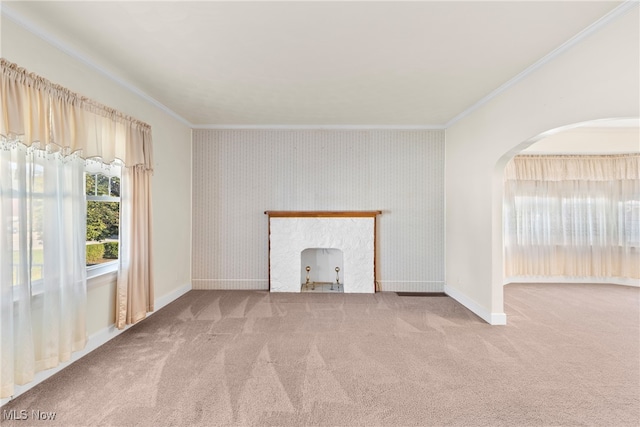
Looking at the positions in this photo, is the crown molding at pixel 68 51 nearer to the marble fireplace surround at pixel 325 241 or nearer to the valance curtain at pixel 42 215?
the valance curtain at pixel 42 215

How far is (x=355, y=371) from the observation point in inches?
92.4

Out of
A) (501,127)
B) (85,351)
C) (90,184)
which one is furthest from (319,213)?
(85,351)

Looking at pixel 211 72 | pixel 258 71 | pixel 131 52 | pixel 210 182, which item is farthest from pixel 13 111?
pixel 210 182

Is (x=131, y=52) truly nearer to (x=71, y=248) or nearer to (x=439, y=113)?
(x=71, y=248)

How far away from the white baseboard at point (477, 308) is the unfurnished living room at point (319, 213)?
0.03 metres

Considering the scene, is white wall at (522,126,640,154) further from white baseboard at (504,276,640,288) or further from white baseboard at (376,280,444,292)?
white baseboard at (376,280,444,292)

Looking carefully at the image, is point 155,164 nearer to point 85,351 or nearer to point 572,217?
point 85,351

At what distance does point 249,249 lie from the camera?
185 inches

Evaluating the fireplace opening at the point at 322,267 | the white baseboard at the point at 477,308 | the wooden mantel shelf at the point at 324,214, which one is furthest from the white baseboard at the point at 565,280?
the fireplace opening at the point at 322,267

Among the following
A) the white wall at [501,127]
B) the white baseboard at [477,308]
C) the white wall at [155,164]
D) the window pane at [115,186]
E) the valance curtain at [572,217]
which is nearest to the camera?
the white wall at [501,127]

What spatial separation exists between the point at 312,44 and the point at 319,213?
2718 millimetres

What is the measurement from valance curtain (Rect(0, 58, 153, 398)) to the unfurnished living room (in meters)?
0.02

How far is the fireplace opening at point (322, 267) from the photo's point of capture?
15.9ft

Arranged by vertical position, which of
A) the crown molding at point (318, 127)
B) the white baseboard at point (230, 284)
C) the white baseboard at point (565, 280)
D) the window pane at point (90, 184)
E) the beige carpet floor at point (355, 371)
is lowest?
the beige carpet floor at point (355, 371)
